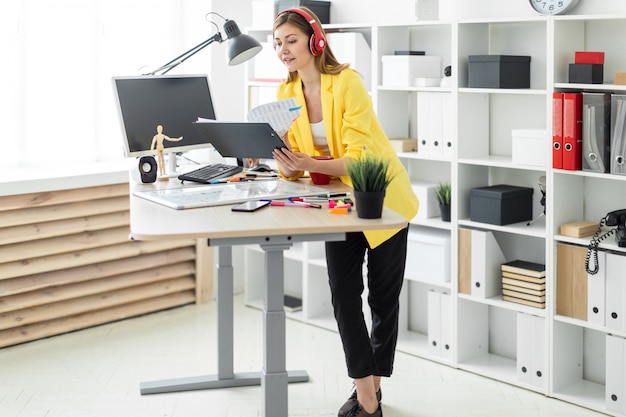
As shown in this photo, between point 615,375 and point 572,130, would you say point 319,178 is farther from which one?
point 615,375

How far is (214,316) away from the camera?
4.89 metres

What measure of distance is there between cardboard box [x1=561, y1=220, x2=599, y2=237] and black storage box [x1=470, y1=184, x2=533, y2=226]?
0.27m

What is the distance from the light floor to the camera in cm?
358

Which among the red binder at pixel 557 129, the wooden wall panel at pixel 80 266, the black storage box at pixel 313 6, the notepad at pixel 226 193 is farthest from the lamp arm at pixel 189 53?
the red binder at pixel 557 129

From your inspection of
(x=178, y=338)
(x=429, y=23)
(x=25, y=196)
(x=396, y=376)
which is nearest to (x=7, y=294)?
(x=25, y=196)

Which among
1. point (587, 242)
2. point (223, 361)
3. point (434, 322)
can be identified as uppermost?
point (587, 242)

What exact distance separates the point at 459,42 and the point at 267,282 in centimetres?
167

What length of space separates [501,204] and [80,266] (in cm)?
223

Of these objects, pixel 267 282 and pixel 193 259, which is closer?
pixel 267 282

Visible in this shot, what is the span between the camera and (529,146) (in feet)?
12.2

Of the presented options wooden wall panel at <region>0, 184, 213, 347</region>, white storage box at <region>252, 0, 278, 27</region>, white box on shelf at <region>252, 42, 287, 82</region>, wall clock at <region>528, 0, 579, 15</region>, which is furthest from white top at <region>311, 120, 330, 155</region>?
wooden wall panel at <region>0, 184, 213, 347</region>

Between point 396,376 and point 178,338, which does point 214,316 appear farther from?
point 396,376

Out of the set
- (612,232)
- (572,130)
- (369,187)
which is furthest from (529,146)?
(369,187)

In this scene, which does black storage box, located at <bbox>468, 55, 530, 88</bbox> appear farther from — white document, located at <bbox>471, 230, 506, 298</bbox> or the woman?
the woman
